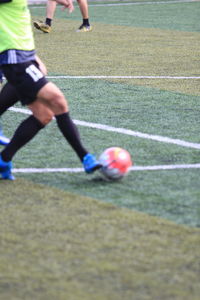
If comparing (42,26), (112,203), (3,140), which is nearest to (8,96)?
(3,140)

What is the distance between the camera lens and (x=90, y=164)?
682cm

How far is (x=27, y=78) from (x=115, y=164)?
2.94ft

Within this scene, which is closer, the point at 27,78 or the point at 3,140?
the point at 27,78

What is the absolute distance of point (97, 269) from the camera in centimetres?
488

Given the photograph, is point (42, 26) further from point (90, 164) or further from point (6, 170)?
point (90, 164)

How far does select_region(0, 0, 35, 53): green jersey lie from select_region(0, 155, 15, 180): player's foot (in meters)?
0.82

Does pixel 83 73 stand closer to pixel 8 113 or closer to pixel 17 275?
pixel 8 113

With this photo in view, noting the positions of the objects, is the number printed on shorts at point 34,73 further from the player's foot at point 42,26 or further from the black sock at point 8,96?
the player's foot at point 42,26

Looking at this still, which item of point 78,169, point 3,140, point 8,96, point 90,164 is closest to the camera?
point 90,164

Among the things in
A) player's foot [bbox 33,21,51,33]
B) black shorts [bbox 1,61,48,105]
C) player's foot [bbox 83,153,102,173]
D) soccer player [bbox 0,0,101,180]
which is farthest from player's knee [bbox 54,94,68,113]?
player's foot [bbox 33,21,51,33]

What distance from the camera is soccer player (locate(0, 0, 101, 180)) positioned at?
678cm

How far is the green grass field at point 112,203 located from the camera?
473cm

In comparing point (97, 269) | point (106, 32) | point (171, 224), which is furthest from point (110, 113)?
point (106, 32)

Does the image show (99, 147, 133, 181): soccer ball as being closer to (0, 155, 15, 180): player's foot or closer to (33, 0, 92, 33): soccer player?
(0, 155, 15, 180): player's foot
